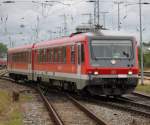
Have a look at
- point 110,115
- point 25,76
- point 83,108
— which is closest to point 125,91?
point 83,108

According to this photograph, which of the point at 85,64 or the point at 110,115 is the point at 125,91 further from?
the point at 110,115

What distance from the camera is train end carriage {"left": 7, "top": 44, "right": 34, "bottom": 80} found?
120 ft

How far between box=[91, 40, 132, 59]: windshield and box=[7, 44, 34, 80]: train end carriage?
14.0 m

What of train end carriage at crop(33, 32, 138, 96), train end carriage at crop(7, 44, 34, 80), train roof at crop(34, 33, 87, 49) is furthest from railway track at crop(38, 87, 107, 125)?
train end carriage at crop(7, 44, 34, 80)

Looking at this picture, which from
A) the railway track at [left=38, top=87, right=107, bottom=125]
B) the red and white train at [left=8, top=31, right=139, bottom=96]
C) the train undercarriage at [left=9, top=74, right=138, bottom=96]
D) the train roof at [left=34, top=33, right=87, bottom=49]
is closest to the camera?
the railway track at [left=38, top=87, right=107, bottom=125]

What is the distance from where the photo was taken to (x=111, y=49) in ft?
74.2

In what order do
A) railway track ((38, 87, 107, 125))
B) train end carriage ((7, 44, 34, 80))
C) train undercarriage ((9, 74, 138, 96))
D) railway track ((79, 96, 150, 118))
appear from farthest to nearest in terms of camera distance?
train end carriage ((7, 44, 34, 80)), train undercarriage ((9, 74, 138, 96)), railway track ((79, 96, 150, 118)), railway track ((38, 87, 107, 125))

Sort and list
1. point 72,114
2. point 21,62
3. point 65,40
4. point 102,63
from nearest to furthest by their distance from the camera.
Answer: point 72,114, point 102,63, point 65,40, point 21,62

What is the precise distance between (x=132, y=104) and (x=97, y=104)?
149 centimetres

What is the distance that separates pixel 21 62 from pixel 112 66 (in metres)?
18.4

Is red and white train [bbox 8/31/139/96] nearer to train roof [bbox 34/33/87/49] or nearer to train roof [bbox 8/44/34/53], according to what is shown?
train roof [bbox 34/33/87/49]

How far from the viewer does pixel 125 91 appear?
2292 cm

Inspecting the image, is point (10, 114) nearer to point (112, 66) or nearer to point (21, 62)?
point (112, 66)

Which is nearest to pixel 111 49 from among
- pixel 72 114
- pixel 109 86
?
pixel 109 86
